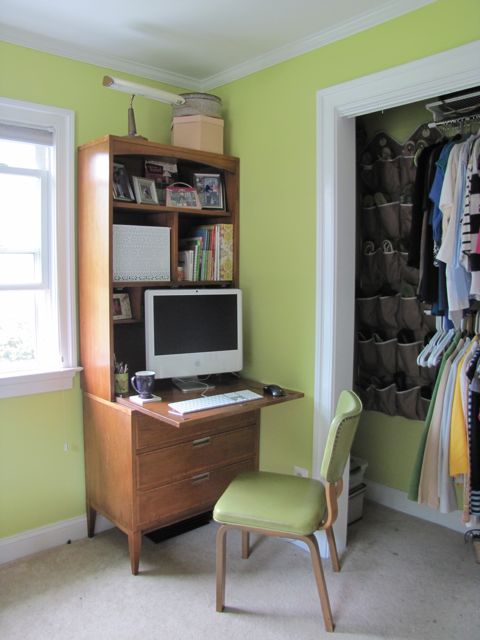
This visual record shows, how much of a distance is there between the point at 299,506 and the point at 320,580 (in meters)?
0.28

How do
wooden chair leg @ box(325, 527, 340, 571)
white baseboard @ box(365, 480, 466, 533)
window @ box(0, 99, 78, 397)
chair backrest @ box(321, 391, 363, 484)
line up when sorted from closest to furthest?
chair backrest @ box(321, 391, 363, 484)
wooden chair leg @ box(325, 527, 340, 571)
window @ box(0, 99, 78, 397)
white baseboard @ box(365, 480, 466, 533)

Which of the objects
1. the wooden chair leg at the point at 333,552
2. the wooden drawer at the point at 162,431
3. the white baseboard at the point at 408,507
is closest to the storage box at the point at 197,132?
the wooden drawer at the point at 162,431

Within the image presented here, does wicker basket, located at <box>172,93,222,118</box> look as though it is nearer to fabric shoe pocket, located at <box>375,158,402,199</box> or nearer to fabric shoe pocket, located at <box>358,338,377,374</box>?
fabric shoe pocket, located at <box>375,158,402,199</box>

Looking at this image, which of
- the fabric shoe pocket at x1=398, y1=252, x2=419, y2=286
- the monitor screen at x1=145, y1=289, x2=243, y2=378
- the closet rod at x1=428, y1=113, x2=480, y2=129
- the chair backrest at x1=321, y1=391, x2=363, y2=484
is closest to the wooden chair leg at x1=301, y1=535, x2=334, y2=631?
the chair backrest at x1=321, y1=391, x2=363, y2=484

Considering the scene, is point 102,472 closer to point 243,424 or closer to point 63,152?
point 243,424

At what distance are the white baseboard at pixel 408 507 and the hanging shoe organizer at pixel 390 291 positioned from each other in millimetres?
505

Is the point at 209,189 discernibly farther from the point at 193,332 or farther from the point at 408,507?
the point at 408,507

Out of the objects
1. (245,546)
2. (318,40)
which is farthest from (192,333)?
(318,40)

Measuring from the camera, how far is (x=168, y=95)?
9.00 ft

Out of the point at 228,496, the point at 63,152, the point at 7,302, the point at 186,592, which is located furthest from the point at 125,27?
the point at 186,592

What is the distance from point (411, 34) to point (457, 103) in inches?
15.6

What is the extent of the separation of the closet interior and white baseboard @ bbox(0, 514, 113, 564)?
1703 mm

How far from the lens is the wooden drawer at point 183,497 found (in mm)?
2578

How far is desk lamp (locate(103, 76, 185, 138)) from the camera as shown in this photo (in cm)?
254
